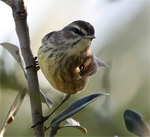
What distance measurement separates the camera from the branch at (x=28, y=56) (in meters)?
1.67

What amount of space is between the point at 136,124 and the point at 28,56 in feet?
2.29

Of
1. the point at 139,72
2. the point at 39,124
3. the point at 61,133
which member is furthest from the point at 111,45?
the point at 39,124

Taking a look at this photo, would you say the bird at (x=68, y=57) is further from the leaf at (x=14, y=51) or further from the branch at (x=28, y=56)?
the branch at (x=28, y=56)

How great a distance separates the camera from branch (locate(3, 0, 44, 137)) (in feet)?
5.46

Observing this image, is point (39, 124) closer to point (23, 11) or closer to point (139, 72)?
point (23, 11)

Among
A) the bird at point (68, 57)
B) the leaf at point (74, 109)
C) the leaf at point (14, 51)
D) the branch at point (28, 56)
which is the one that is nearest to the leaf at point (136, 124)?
the leaf at point (74, 109)

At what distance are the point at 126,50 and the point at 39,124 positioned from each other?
0.85 m

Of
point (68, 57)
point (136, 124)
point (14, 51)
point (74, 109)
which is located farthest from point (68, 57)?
point (136, 124)

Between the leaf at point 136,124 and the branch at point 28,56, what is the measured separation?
43cm

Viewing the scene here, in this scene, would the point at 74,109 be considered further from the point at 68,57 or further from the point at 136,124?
the point at 68,57

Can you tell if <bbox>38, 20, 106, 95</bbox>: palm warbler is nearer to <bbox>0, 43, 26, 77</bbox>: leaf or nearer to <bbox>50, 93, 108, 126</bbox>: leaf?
<bbox>0, 43, 26, 77</bbox>: leaf

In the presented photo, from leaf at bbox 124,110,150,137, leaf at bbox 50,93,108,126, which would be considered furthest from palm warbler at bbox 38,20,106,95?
leaf at bbox 124,110,150,137

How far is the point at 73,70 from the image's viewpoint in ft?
9.21

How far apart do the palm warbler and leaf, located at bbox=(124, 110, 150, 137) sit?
111 centimetres
